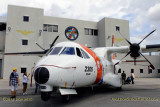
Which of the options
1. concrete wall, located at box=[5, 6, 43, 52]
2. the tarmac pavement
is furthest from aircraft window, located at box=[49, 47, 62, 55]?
concrete wall, located at box=[5, 6, 43, 52]

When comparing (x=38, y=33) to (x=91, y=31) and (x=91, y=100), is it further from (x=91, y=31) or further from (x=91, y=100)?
(x=91, y=100)

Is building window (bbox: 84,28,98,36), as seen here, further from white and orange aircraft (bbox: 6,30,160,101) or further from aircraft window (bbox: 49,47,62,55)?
aircraft window (bbox: 49,47,62,55)

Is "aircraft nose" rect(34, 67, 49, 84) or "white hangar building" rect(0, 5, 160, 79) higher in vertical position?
"white hangar building" rect(0, 5, 160, 79)

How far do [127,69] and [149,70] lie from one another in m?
6.29

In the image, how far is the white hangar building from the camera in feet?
84.3

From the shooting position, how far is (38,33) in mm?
27312

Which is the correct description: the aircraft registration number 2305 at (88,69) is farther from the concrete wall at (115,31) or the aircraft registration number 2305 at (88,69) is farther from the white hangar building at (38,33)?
the concrete wall at (115,31)

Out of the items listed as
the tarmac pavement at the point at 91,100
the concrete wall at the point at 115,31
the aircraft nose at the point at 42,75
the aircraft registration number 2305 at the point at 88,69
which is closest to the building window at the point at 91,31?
the concrete wall at the point at 115,31

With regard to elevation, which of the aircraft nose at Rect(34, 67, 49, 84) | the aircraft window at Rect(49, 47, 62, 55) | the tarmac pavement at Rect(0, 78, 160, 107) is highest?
the aircraft window at Rect(49, 47, 62, 55)

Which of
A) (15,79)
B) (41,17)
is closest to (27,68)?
(41,17)

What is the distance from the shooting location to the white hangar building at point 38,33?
→ 25.7 metres

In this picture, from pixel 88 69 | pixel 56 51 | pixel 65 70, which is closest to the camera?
pixel 65 70

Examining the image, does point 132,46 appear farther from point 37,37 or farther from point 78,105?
point 37,37

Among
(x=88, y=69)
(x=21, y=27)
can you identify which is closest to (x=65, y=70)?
(x=88, y=69)
